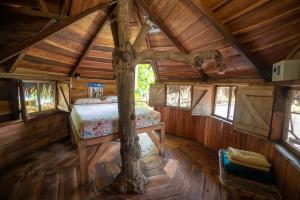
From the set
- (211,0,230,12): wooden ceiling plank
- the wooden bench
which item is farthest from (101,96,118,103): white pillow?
the wooden bench

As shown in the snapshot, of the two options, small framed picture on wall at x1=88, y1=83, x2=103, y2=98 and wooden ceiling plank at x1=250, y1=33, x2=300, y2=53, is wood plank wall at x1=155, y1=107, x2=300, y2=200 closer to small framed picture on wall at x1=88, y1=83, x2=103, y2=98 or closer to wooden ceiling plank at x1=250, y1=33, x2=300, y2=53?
wooden ceiling plank at x1=250, y1=33, x2=300, y2=53

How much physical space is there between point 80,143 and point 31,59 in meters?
2.27

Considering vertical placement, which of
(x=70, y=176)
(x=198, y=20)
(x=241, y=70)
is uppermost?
(x=198, y=20)

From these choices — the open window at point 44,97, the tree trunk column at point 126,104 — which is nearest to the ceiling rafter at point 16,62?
the open window at point 44,97

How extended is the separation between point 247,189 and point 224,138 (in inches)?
86.0

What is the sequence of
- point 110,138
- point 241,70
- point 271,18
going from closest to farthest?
1. point 271,18
2. point 110,138
3. point 241,70

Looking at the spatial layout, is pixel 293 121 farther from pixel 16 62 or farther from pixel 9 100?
pixel 9 100

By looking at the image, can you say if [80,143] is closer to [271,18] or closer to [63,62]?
[63,62]

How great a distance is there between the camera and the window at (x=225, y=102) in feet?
12.1

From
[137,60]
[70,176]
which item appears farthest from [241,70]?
[70,176]

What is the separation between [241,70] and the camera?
3031 mm

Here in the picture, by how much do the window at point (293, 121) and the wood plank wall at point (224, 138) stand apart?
0.25 meters

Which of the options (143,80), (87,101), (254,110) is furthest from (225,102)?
(143,80)

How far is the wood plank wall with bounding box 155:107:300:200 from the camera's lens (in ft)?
5.78
